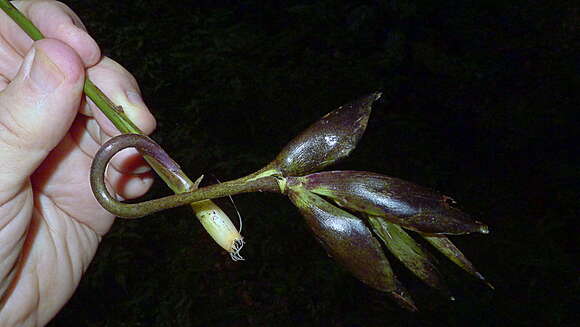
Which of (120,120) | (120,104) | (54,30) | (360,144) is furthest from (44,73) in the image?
(360,144)

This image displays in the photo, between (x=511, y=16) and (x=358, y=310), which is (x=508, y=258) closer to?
(x=358, y=310)

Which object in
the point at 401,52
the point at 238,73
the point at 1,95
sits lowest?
the point at 401,52

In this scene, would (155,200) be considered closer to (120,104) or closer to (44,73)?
(44,73)

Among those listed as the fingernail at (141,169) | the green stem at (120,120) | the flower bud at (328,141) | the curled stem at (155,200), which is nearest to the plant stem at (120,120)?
the green stem at (120,120)

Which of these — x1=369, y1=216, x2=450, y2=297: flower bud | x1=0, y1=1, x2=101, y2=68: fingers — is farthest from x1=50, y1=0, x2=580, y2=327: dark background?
x1=369, y1=216, x2=450, y2=297: flower bud

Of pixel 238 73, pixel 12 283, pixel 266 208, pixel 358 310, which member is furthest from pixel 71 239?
pixel 238 73

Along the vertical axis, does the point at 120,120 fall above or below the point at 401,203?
above
